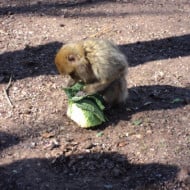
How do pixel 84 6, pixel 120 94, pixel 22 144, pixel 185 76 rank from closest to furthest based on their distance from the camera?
pixel 22 144 < pixel 120 94 < pixel 185 76 < pixel 84 6

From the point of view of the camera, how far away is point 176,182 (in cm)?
523

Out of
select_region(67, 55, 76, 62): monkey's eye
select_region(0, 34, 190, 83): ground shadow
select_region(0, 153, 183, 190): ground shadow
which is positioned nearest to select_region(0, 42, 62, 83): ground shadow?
select_region(0, 34, 190, 83): ground shadow

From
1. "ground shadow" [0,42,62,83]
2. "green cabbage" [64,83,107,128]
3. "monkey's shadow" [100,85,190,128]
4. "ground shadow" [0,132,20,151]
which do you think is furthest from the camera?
"ground shadow" [0,42,62,83]

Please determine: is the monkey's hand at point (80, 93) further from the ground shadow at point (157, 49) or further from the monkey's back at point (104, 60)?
the ground shadow at point (157, 49)

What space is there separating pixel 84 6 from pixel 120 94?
3.63 meters

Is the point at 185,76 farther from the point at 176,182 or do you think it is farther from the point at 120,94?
the point at 176,182

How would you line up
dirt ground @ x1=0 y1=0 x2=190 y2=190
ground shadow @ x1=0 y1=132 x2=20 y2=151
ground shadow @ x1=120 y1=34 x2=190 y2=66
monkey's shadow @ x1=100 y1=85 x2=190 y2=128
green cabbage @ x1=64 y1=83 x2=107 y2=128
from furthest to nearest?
ground shadow @ x1=120 y1=34 x2=190 y2=66 → monkey's shadow @ x1=100 y1=85 x2=190 y2=128 → green cabbage @ x1=64 y1=83 x2=107 y2=128 → ground shadow @ x1=0 y1=132 x2=20 y2=151 → dirt ground @ x1=0 y1=0 x2=190 y2=190

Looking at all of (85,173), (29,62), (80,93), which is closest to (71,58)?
(80,93)

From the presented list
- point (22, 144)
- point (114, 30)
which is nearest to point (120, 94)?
point (22, 144)

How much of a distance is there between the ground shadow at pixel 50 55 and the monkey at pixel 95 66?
3.86 feet

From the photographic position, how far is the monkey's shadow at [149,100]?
629 centimetres

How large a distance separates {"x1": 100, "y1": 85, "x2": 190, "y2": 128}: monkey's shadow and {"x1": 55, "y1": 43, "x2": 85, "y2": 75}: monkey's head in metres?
0.74

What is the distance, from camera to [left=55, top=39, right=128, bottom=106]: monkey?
19.7 ft

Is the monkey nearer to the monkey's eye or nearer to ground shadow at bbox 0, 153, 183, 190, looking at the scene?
the monkey's eye
